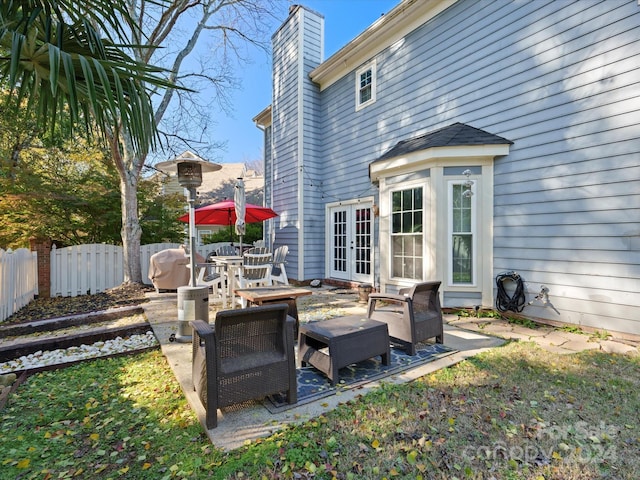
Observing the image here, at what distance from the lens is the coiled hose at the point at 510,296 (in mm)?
4898

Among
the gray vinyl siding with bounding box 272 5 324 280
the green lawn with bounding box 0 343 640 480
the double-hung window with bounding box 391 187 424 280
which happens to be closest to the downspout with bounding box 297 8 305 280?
the gray vinyl siding with bounding box 272 5 324 280

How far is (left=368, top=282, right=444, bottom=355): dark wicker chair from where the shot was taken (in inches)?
141

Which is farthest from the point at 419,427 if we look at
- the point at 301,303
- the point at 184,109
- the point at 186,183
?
the point at 184,109

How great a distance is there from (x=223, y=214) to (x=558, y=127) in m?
6.73

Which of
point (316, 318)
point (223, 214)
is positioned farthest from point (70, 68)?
point (223, 214)

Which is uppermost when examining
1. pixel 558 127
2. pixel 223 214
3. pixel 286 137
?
pixel 286 137

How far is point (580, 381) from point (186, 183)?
4.91 meters

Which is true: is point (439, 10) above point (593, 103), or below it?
above

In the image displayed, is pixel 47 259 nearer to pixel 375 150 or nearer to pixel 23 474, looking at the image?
pixel 23 474

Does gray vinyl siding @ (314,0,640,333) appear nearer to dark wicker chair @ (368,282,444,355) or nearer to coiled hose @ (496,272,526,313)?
coiled hose @ (496,272,526,313)

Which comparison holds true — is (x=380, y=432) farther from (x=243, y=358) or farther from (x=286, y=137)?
(x=286, y=137)

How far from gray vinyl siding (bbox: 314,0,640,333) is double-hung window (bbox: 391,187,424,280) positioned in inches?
36.5

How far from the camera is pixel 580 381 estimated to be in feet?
9.59

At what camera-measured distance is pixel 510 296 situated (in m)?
5.05
